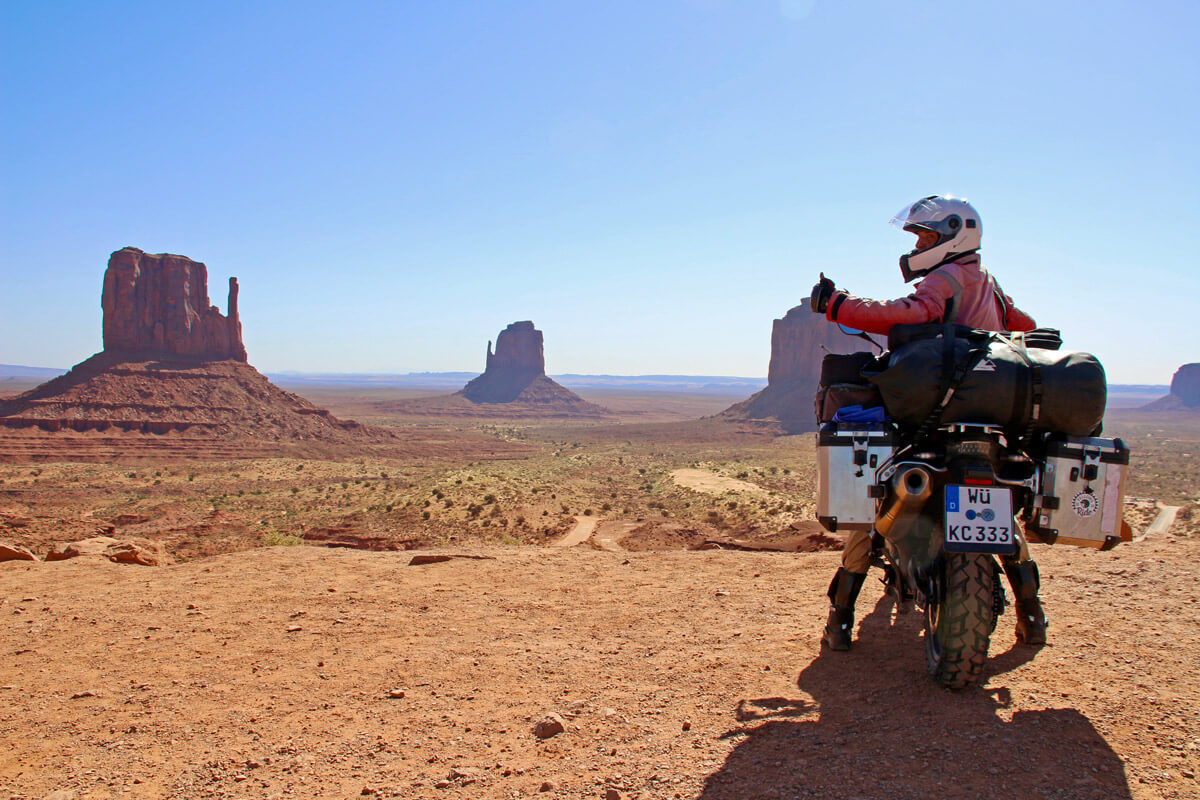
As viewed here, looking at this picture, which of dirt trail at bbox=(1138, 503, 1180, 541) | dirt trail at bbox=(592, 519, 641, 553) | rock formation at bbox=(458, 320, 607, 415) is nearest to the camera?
dirt trail at bbox=(1138, 503, 1180, 541)

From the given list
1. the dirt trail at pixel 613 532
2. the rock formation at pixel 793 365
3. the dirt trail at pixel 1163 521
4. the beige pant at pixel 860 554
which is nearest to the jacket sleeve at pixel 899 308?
the beige pant at pixel 860 554

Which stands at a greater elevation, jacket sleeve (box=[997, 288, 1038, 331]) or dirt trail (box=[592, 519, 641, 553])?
jacket sleeve (box=[997, 288, 1038, 331])

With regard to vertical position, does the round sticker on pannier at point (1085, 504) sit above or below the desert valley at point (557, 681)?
above

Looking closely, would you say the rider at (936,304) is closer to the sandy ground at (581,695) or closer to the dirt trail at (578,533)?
the sandy ground at (581,695)

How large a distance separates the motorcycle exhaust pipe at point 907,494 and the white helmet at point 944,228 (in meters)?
1.69

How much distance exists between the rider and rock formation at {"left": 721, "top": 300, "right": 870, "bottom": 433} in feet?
281

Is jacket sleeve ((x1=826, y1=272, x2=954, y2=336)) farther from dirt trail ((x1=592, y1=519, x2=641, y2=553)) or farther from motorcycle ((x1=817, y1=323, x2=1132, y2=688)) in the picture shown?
dirt trail ((x1=592, y1=519, x2=641, y2=553))

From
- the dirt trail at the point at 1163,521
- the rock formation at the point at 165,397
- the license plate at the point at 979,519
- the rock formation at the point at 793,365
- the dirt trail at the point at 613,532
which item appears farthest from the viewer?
the rock formation at the point at 793,365

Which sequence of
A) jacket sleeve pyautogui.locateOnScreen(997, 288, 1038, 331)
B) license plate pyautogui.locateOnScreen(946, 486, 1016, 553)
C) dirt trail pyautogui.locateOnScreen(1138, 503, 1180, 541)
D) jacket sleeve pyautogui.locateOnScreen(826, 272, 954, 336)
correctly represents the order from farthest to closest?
dirt trail pyautogui.locateOnScreen(1138, 503, 1180, 541)
jacket sleeve pyautogui.locateOnScreen(997, 288, 1038, 331)
jacket sleeve pyautogui.locateOnScreen(826, 272, 954, 336)
license plate pyautogui.locateOnScreen(946, 486, 1016, 553)

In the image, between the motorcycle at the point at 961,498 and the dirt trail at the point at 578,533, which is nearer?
the motorcycle at the point at 961,498

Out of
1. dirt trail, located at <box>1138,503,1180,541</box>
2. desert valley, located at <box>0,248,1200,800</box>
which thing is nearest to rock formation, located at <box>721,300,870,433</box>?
dirt trail, located at <box>1138,503,1180,541</box>

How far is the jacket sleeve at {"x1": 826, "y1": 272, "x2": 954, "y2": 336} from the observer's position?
439 cm

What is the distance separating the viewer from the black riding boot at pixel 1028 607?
188 inches

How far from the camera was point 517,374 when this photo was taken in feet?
490
